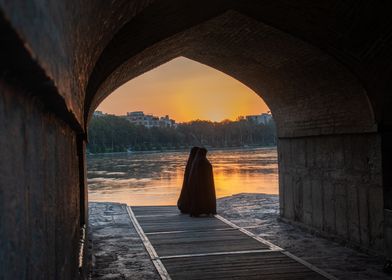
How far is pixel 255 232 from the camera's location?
10344 millimetres

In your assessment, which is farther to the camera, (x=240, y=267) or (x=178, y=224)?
(x=178, y=224)

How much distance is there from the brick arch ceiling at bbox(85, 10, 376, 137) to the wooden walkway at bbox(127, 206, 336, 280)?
7.91 ft

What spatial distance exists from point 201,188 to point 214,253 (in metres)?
4.86

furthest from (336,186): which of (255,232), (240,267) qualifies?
(240,267)

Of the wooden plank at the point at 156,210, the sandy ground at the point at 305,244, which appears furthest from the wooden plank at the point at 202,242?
the wooden plank at the point at 156,210

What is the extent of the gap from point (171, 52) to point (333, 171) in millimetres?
3783

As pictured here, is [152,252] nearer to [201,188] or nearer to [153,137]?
[201,188]

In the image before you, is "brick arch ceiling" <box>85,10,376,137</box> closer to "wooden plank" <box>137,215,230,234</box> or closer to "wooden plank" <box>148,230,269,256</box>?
"wooden plank" <box>148,230,269,256</box>

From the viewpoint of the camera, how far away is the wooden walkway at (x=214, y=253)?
7.06 meters

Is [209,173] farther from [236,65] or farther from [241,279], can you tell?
[241,279]

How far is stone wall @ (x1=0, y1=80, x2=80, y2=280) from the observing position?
3.75 ft

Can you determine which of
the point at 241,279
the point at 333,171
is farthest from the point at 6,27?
the point at 333,171

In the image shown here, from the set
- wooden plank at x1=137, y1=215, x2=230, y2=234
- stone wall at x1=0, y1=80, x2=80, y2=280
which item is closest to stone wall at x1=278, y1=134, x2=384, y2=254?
wooden plank at x1=137, y1=215, x2=230, y2=234

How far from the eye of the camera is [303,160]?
35.4 feet
